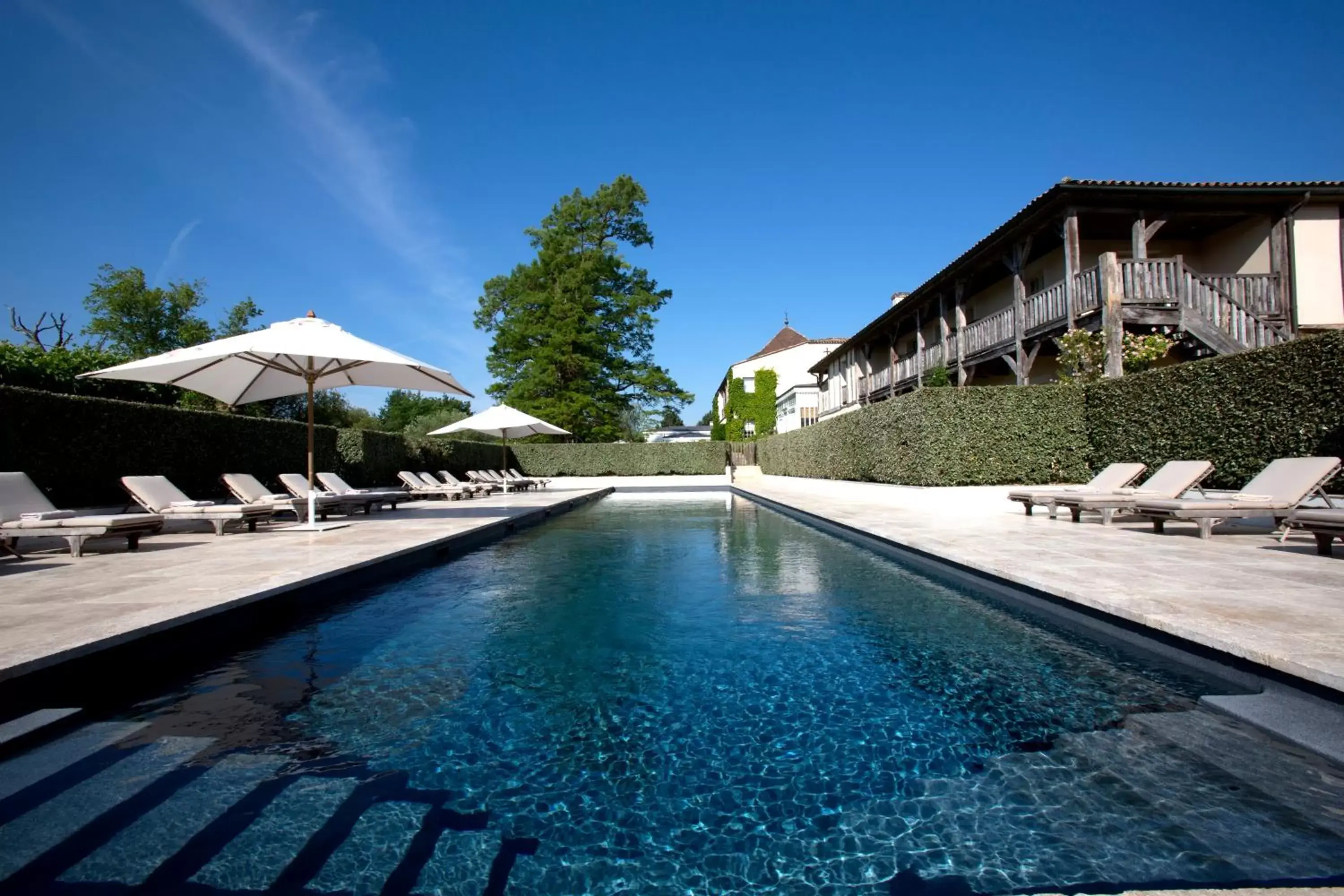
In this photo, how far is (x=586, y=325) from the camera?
115 feet

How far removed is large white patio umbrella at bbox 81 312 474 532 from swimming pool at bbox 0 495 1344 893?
4.65 m

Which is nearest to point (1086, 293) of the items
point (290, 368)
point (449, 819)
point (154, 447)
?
point (290, 368)

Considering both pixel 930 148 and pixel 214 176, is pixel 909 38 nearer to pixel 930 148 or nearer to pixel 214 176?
pixel 930 148

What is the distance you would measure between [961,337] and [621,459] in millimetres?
19571

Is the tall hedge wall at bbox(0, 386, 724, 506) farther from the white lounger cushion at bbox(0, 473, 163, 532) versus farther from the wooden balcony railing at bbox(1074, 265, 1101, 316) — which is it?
the wooden balcony railing at bbox(1074, 265, 1101, 316)

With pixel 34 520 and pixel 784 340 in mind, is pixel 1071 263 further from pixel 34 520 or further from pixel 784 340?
pixel 784 340

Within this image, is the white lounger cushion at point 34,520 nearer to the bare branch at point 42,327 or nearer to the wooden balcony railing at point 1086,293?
the wooden balcony railing at point 1086,293

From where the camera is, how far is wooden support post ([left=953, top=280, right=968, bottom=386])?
19.2 meters

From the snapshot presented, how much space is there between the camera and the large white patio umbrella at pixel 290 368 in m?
7.73

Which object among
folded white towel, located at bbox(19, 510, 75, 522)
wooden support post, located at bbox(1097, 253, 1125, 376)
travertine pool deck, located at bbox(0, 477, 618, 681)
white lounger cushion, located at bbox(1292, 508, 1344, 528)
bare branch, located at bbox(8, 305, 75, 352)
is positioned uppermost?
bare branch, located at bbox(8, 305, 75, 352)

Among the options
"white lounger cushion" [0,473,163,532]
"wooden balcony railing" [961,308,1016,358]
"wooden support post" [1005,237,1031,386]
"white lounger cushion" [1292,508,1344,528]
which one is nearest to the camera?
"white lounger cushion" [1292,508,1344,528]

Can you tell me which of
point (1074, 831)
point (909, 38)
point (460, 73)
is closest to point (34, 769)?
point (1074, 831)

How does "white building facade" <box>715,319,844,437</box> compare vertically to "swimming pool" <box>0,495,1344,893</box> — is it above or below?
above

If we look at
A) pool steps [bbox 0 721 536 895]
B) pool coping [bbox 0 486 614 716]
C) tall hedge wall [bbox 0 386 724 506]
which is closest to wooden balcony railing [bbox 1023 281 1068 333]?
pool coping [bbox 0 486 614 716]
